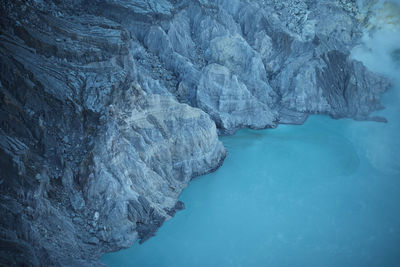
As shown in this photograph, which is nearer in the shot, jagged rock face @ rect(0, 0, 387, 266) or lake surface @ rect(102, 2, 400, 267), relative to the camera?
jagged rock face @ rect(0, 0, 387, 266)

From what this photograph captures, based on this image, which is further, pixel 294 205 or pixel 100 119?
pixel 294 205

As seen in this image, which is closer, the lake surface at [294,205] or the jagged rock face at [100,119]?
the jagged rock face at [100,119]

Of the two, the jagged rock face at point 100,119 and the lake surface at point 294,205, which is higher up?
the jagged rock face at point 100,119

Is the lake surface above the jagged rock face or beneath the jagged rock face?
beneath

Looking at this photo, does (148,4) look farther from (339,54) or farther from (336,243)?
(336,243)
